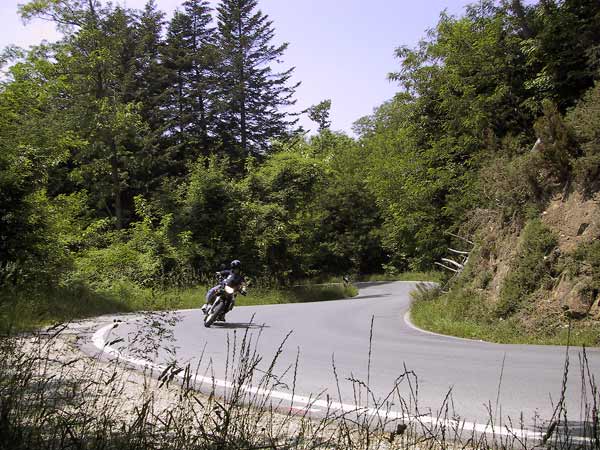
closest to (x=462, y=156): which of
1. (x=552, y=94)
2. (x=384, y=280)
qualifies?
(x=552, y=94)

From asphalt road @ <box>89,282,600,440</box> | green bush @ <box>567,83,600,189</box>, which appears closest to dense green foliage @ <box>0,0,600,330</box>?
green bush @ <box>567,83,600,189</box>

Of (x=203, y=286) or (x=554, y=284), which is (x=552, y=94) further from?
(x=203, y=286)

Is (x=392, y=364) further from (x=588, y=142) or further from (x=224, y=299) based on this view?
(x=588, y=142)

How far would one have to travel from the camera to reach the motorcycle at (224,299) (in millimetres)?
12820

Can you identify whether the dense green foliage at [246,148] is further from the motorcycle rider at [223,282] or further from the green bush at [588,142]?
the motorcycle rider at [223,282]

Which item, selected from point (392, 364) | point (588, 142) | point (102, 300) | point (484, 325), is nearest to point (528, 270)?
point (484, 325)

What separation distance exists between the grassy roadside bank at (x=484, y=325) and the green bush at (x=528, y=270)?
0.40 metres

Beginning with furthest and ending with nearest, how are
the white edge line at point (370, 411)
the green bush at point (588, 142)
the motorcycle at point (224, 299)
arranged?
the motorcycle at point (224, 299) < the green bush at point (588, 142) < the white edge line at point (370, 411)

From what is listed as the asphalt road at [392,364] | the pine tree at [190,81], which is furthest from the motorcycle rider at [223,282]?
the pine tree at [190,81]

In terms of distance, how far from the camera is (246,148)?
42469 mm

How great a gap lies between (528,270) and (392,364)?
5.70m

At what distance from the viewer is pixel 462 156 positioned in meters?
19.7

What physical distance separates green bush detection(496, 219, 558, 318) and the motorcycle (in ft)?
19.6

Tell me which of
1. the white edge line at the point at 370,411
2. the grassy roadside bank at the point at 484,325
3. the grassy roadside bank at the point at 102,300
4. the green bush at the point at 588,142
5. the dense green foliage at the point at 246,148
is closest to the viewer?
the white edge line at the point at 370,411
